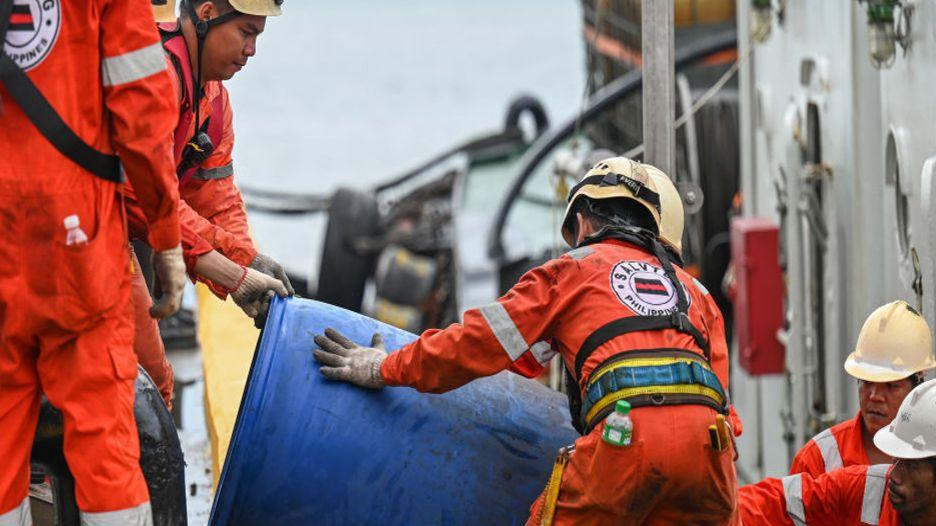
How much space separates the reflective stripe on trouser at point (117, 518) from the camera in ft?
12.8

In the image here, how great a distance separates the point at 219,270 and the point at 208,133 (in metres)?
0.69

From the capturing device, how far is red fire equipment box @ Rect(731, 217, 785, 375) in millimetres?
9273

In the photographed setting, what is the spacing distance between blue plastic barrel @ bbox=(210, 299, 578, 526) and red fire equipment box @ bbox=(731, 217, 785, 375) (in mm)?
4503

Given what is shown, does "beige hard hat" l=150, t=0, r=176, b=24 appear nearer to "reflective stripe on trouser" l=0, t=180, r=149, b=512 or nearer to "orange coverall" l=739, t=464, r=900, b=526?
"reflective stripe on trouser" l=0, t=180, r=149, b=512

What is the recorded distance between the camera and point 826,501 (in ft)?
15.9

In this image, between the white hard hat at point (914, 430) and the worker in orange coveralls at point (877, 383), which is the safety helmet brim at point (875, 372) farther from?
the white hard hat at point (914, 430)

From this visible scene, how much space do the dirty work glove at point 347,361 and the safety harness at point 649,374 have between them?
65 cm

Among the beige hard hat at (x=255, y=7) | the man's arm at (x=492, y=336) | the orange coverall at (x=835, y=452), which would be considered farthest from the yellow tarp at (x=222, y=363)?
the orange coverall at (x=835, y=452)

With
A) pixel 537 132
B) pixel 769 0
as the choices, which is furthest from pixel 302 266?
pixel 769 0

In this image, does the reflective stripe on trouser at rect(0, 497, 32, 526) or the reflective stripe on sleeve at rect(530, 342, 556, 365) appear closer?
the reflective stripe on trouser at rect(0, 497, 32, 526)

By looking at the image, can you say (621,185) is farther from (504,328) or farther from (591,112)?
(591,112)

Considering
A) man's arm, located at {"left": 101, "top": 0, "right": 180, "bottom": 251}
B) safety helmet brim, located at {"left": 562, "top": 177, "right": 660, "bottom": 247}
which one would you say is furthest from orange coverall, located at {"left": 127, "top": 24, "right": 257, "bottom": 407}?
safety helmet brim, located at {"left": 562, "top": 177, "right": 660, "bottom": 247}

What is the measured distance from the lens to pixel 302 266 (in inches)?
1339

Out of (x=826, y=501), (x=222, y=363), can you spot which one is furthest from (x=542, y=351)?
(x=222, y=363)
